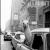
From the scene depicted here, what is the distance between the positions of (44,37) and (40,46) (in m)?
0.45

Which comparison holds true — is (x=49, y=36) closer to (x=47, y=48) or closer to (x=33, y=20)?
(x=47, y=48)

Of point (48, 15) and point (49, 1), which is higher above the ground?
point (49, 1)

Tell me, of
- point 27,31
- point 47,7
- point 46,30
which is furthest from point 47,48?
point 47,7

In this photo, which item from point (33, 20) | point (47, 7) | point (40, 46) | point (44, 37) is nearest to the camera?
point (44, 37)

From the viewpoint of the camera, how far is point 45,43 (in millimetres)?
4770

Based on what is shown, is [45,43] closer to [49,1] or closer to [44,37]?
[44,37]

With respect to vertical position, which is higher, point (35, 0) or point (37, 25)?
point (35, 0)

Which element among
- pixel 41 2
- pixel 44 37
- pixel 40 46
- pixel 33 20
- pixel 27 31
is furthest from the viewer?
pixel 33 20

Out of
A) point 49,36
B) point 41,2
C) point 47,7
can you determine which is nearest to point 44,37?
point 49,36

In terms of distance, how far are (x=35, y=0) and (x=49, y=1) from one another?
3.98 m

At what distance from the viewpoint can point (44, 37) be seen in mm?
4762

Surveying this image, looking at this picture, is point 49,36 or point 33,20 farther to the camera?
point 33,20

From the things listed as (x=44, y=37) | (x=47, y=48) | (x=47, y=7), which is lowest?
(x=47, y=48)

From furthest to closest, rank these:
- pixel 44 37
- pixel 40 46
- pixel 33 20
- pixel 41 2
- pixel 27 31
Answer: pixel 33 20, pixel 41 2, pixel 27 31, pixel 40 46, pixel 44 37
